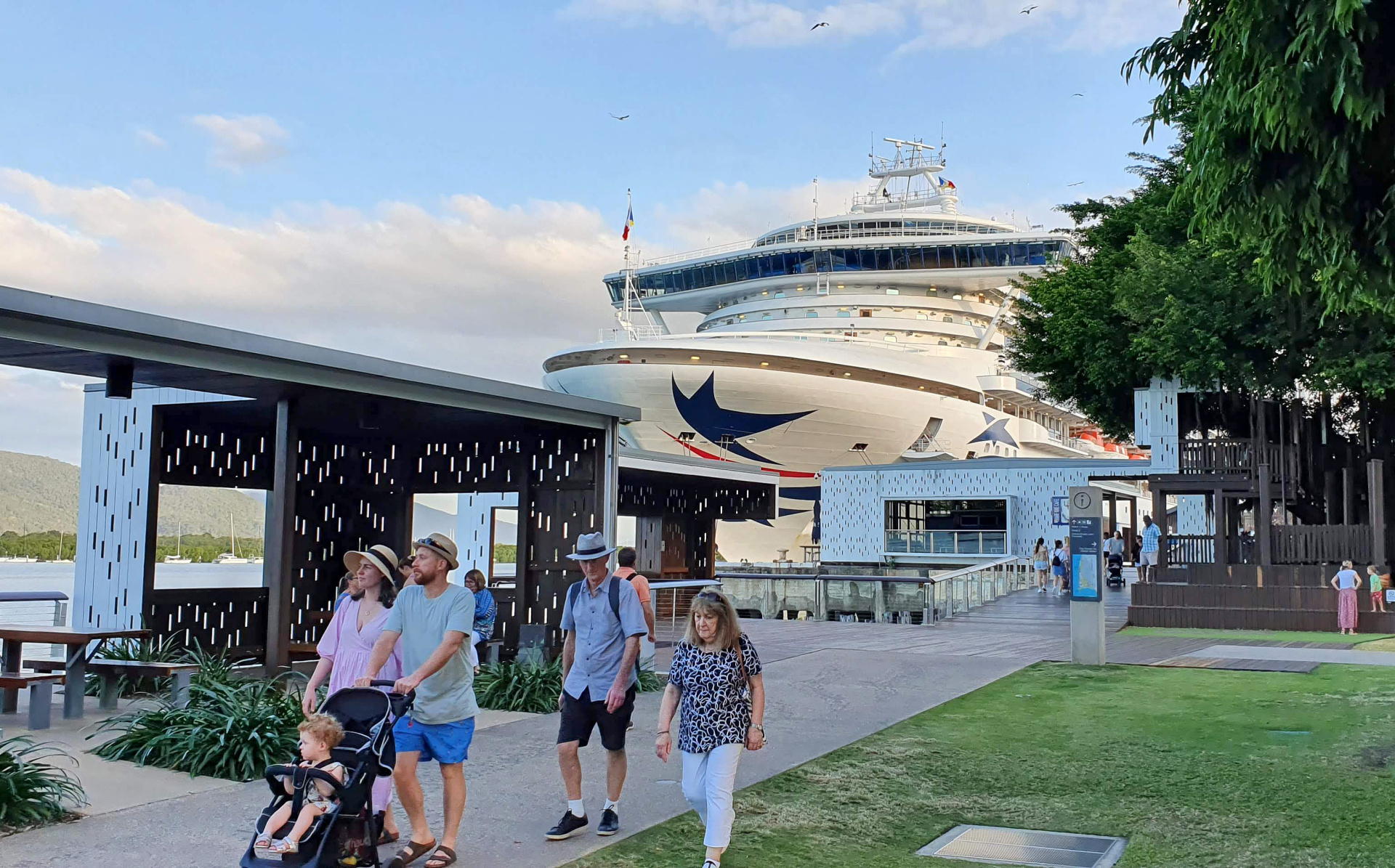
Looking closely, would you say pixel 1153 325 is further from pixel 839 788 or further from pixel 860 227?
pixel 860 227

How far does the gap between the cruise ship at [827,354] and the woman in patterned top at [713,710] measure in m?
36.3

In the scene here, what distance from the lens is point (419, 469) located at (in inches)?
636

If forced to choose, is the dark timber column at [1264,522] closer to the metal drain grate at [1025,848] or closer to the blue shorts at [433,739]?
the metal drain grate at [1025,848]

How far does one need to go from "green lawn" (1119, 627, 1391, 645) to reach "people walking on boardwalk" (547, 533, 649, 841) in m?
15.7

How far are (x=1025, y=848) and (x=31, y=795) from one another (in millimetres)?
5296

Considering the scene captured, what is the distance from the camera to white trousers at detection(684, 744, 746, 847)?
18.7ft

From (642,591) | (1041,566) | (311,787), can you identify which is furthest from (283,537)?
(1041,566)

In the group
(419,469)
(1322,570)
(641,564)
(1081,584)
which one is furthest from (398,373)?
(641,564)

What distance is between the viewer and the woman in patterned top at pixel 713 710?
5730 millimetres

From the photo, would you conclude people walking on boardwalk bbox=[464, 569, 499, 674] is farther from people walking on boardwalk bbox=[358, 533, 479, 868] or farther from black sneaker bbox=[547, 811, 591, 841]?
people walking on boardwalk bbox=[358, 533, 479, 868]

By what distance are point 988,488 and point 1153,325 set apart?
14.5 m

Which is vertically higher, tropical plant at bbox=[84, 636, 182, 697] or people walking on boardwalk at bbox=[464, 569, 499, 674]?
people walking on boardwalk at bbox=[464, 569, 499, 674]

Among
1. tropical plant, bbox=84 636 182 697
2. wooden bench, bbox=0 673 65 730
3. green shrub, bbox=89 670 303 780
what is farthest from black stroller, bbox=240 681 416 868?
tropical plant, bbox=84 636 182 697

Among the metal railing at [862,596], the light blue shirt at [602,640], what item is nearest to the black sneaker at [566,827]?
the light blue shirt at [602,640]
